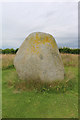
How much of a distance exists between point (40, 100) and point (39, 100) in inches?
1.3

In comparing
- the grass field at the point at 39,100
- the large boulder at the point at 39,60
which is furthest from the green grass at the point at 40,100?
the large boulder at the point at 39,60

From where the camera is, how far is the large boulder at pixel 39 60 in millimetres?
4500

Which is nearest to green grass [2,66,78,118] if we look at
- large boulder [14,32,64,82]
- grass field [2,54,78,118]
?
grass field [2,54,78,118]

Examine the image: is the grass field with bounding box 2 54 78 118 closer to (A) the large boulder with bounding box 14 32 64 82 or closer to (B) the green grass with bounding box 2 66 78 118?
(B) the green grass with bounding box 2 66 78 118

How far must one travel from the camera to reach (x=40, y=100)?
137 inches

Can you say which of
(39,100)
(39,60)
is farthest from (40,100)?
(39,60)

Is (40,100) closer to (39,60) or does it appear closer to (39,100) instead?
(39,100)

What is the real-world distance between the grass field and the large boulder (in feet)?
1.21

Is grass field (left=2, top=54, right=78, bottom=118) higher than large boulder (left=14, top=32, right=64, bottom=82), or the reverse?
large boulder (left=14, top=32, right=64, bottom=82)

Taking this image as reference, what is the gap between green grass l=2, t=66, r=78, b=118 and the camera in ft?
9.34

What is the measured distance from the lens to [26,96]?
3.75 metres

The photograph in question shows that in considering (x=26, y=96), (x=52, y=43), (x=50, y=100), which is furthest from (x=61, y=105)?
(x=52, y=43)

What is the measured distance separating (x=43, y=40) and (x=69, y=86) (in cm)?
227

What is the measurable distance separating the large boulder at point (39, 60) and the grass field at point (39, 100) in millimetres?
367
